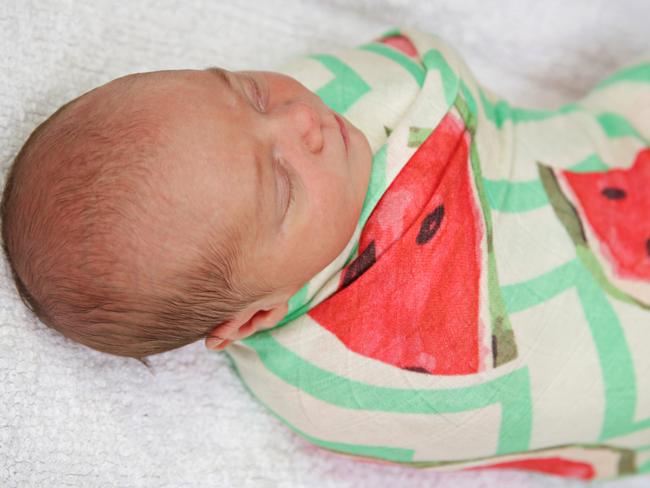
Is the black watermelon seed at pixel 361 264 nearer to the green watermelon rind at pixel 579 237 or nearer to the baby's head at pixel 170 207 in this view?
the baby's head at pixel 170 207

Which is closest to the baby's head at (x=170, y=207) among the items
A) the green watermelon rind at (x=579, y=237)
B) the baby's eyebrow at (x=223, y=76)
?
the baby's eyebrow at (x=223, y=76)

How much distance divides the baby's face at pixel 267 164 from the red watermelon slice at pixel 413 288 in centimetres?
6

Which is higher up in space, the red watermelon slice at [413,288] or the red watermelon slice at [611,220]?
the red watermelon slice at [611,220]

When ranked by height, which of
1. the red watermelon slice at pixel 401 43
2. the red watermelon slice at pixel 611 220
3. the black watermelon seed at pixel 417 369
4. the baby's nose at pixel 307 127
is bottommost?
the black watermelon seed at pixel 417 369

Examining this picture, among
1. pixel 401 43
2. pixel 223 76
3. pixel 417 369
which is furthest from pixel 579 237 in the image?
pixel 223 76

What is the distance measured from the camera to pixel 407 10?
1.24m

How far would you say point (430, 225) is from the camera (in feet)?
3.02

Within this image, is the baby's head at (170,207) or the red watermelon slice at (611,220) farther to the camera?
the red watermelon slice at (611,220)

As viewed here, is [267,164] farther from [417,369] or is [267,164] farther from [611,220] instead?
[611,220]

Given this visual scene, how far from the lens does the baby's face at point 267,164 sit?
2.39ft

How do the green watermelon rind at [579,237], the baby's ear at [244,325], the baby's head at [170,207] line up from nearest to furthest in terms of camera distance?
the baby's head at [170,207] < the baby's ear at [244,325] < the green watermelon rind at [579,237]

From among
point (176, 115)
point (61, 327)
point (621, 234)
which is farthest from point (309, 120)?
point (621, 234)

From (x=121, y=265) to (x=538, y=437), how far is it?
0.60 meters

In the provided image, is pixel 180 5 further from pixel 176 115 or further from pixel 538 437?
pixel 538 437
